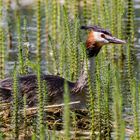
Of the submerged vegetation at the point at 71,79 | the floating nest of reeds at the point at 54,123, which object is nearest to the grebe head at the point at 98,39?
the submerged vegetation at the point at 71,79

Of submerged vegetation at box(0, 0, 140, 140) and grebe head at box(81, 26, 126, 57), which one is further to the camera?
grebe head at box(81, 26, 126, 57)

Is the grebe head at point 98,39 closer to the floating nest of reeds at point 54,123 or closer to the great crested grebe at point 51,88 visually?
the great crested grebe at point 51,88

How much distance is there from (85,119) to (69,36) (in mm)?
1234

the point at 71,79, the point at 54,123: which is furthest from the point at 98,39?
the point at 54,123

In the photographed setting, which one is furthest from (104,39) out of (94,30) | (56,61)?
(56,61)

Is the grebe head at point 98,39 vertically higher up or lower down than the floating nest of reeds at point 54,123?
higher up

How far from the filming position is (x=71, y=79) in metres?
11.1

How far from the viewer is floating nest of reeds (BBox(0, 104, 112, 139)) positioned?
888 cm

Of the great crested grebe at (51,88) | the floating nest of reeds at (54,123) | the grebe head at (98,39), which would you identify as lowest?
the floating nest of reeds at (54,123)

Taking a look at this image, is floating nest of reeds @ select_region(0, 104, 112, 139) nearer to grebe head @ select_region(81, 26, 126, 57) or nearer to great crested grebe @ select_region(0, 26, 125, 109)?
great crested grebe @ select_region(0, 26, 125, 109)

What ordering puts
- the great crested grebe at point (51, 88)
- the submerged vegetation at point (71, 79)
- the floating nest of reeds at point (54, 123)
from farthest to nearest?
the great crested grebe at point (51, 88) → the floating nest of reeds at point (54, 123) → the submerged vegetation at point (71, 79)

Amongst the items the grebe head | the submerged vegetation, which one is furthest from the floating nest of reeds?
the grebe head

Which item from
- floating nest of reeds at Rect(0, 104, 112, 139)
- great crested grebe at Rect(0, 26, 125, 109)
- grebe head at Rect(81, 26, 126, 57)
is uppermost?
grebe head at Rect(81, 26, 126, 57)

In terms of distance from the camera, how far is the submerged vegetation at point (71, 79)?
7.90m
